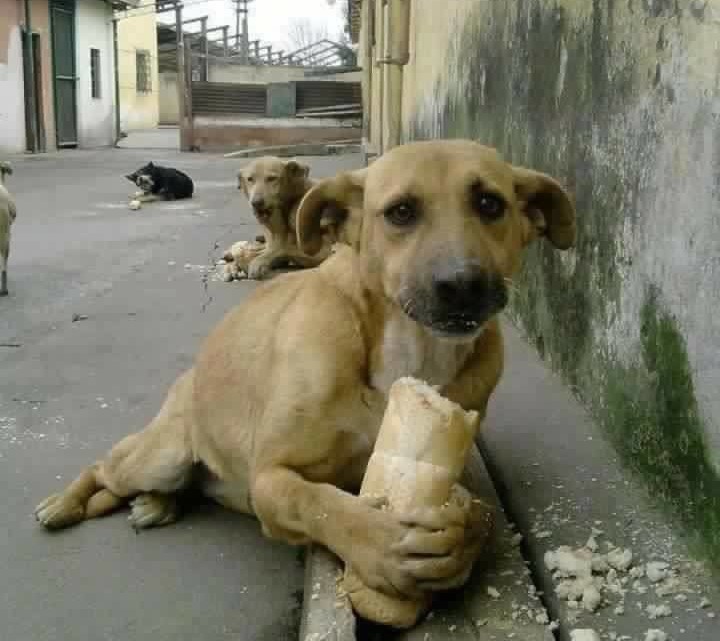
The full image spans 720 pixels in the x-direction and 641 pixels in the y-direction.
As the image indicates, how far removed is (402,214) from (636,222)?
30.2 inches

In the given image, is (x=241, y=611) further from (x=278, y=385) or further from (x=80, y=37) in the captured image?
(x=80, y=37)

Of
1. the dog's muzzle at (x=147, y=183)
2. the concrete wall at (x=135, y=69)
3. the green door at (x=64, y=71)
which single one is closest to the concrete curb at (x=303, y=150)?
the green door at (x=64, y=71)

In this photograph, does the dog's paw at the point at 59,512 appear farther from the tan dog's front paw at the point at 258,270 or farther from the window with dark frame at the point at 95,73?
the window with dark frame at the point at 95,73

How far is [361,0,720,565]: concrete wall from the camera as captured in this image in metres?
2.23

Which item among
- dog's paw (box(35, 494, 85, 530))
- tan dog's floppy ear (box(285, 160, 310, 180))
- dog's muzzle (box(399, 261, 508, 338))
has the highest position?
tan dog's floppy ear (box(285, 160, 310, 180))

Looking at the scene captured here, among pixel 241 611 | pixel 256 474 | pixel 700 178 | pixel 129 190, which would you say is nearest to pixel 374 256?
pixel 256 474

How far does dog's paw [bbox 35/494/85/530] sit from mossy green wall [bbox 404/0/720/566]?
173 cm

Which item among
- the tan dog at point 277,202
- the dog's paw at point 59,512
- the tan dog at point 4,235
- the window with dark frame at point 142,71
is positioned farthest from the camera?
the window with dark frame at point 142,71

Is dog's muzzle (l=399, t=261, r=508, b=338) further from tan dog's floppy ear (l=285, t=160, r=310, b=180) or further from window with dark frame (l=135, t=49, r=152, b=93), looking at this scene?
window with dark frame (l=135, t=49, r=152, b=93)

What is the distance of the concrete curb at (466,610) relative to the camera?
2057 millimetres

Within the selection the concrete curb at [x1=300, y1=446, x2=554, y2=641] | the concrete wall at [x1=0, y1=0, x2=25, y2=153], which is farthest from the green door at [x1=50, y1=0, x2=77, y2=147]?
the concrete curb at [x1=300, y1=446, x2=554, y2=641]

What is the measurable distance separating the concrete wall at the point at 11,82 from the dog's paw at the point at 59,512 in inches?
786

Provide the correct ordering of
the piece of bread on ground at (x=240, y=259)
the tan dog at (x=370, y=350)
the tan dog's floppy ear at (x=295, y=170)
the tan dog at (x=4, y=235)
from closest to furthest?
the tan dog at (x=370, y=350) < the tan dog at (x=4, y=235) < the piece of bread on ground at (x=240, y=259) < the tan dog's floppy ear at (x=295, y=170)

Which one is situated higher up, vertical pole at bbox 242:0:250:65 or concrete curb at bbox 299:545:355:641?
vertical pole at bbox 242:0:250:65
